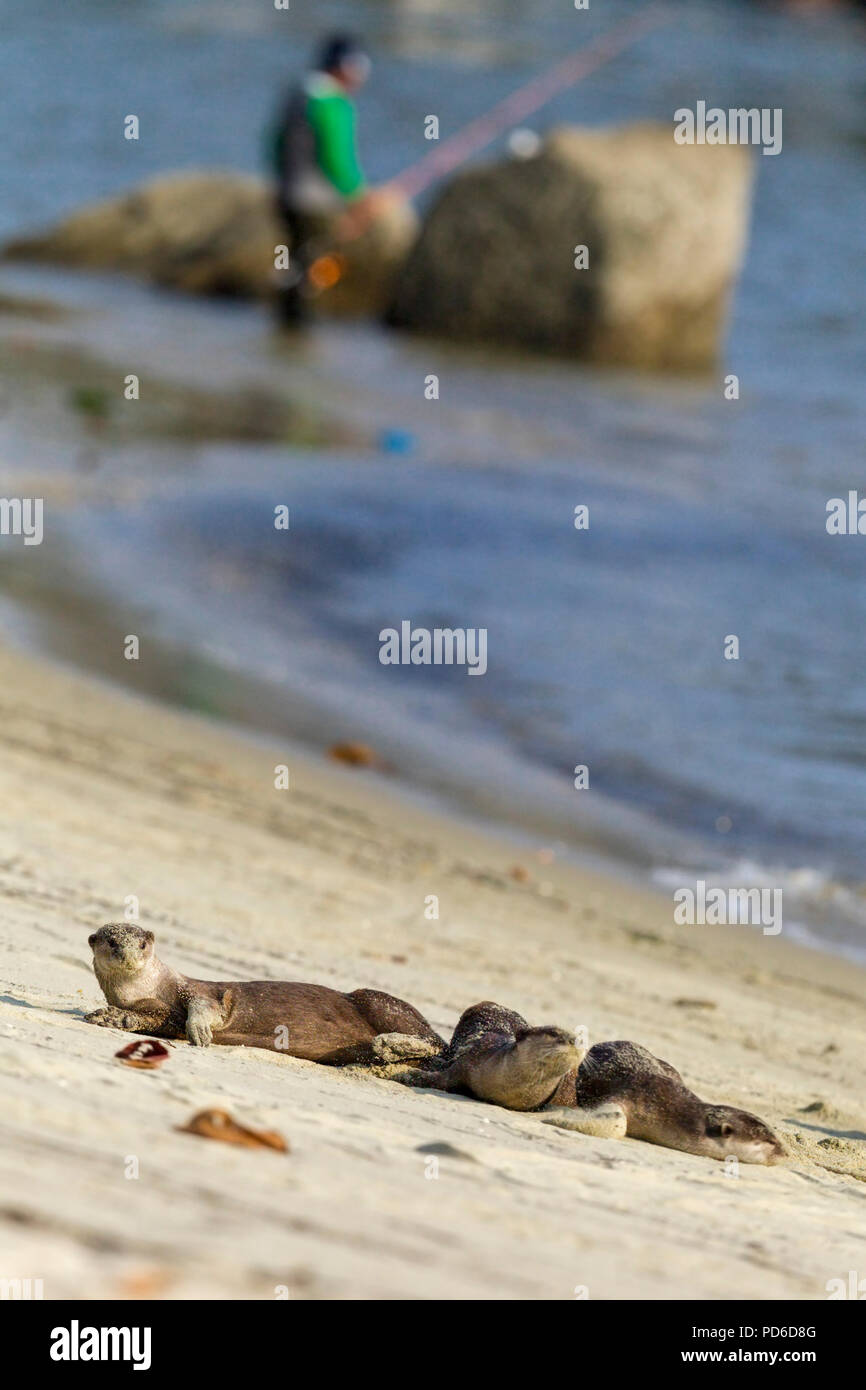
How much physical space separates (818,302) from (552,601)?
14593 mm

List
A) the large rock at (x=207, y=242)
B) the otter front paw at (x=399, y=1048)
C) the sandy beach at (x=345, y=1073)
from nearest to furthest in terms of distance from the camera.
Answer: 1. the sandy beach at (x=345, y=1073)
2. the otter front paw at (x=399, y=1048)
3. the large rock at (x=207, y=242)

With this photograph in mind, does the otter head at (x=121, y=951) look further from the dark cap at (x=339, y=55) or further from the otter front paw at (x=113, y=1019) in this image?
the dark cap at (x=339, y=55)

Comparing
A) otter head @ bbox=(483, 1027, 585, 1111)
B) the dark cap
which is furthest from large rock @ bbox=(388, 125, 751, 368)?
otter head @ bbox=(483, 1027, 585, 1111)

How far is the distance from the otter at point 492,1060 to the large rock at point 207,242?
16977 mm

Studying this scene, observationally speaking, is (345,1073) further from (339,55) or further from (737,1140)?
(339,55)

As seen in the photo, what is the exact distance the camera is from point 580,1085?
5.20 m

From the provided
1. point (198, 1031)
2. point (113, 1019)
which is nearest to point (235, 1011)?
point (198, 1031)

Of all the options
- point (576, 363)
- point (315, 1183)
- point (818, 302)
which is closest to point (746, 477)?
point (576, 363)

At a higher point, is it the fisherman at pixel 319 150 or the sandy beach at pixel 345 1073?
the fisherman at pixel 319 150

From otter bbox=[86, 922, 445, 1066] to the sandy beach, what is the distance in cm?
11

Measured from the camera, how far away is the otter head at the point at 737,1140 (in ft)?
16.2

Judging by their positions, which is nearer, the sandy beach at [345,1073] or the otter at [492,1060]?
the sandy beach at [345,1073]

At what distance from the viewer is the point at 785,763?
948cm

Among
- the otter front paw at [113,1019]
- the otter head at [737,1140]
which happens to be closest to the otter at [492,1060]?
the otter head at [737,1140]
